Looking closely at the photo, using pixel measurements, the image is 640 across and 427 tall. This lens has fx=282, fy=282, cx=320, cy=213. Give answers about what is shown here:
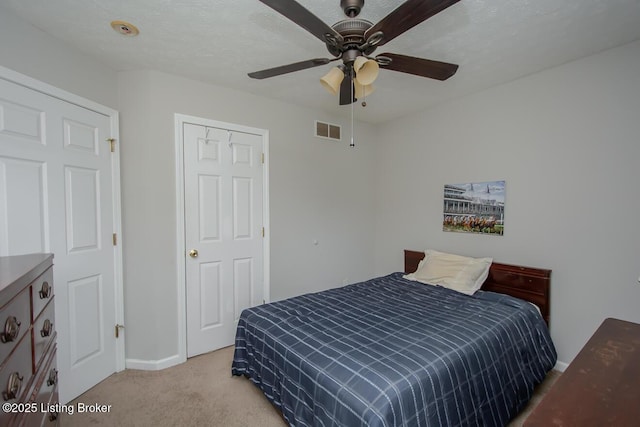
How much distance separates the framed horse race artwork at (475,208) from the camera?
2.72 meters

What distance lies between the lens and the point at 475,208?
2895mm

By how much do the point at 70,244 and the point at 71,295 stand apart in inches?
14.5

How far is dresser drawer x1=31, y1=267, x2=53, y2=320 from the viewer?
104 cm

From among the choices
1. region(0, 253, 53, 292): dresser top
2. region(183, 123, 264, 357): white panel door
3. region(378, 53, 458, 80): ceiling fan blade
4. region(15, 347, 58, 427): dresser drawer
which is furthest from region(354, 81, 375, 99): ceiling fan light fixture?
region(15, 347, 58, 427): dresser drawer

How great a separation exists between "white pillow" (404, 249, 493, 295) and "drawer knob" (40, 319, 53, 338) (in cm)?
274

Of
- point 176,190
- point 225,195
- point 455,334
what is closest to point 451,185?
point 455,334

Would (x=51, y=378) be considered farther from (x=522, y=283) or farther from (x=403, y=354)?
(x=522, y=283)

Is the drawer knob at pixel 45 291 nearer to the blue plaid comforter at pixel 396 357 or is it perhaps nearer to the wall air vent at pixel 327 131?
the blue plaid comforter at pixel 396 357

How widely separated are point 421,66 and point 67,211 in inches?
100

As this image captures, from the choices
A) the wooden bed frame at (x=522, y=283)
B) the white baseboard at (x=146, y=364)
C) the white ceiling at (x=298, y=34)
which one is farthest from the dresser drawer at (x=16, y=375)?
the wooden bed frame at (x=522, y=283)

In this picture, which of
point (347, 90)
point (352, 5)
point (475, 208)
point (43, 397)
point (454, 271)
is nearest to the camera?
point (43, 397)

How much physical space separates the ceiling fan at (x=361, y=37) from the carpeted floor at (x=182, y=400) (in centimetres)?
215

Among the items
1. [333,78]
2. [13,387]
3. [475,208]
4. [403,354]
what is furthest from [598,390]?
[475,208]

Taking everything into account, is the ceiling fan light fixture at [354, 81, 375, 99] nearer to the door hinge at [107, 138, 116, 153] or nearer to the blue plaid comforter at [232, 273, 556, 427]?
the blue plaid comforter at [232, 273, 556, 427]
